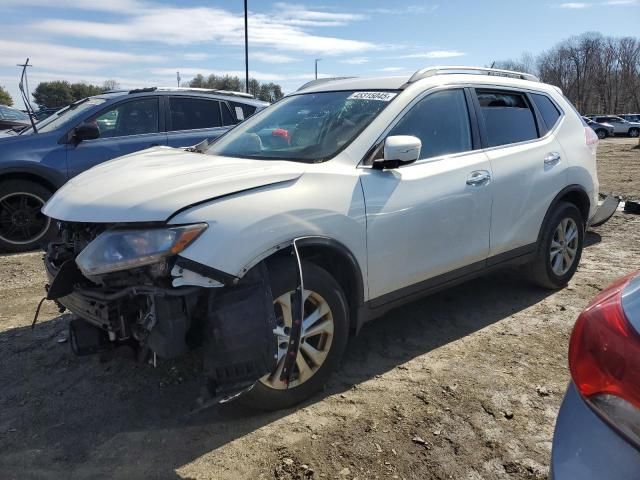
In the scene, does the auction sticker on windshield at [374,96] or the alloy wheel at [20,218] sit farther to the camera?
the alloy wheel at [20,218]

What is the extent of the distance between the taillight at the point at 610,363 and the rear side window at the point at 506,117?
2.84m

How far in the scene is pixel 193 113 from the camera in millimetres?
7191

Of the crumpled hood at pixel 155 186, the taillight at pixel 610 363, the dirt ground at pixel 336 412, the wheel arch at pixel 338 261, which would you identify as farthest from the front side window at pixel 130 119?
the taillight at pixel 610 363

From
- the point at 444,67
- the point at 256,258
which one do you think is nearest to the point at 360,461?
the point at 256,258

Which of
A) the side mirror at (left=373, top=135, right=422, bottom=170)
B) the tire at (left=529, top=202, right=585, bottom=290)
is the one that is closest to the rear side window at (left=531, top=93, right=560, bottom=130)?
the tire at (left=529, top=202, right=585, bottom=290)

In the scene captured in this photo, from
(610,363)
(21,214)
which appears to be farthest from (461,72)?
(21,214)

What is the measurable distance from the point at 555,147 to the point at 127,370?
12.5ft

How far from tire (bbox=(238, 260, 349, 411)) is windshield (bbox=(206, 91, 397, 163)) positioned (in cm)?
78

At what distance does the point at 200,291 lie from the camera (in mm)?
2557

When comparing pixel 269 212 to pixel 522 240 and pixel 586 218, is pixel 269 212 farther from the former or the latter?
pixel 586 218

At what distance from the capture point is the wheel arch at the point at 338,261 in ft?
9.43

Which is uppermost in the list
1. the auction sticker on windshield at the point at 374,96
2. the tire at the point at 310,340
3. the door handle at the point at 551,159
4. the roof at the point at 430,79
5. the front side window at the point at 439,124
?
the roof at the point at 430,79

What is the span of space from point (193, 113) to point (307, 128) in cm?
391

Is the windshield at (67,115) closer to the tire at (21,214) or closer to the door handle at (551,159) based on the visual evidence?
the tire at (21,214)
